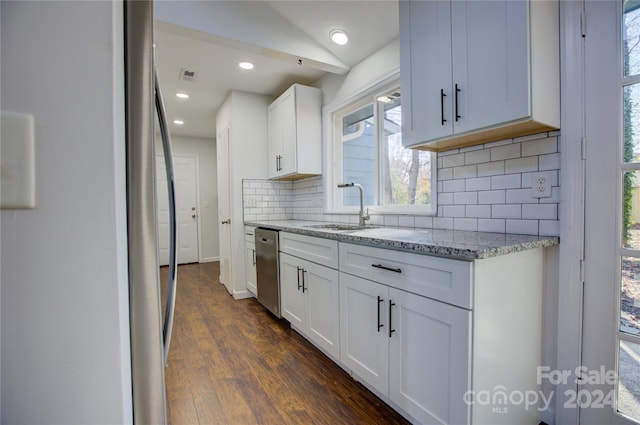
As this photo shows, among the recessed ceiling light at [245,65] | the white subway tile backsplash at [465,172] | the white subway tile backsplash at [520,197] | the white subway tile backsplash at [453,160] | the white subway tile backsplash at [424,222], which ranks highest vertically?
the recessed ceiling light at [245,65]

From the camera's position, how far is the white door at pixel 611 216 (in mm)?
1242

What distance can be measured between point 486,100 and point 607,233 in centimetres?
77

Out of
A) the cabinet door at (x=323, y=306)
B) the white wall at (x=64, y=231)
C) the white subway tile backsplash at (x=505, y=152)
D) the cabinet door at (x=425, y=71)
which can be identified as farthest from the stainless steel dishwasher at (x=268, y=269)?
the white wall at (x=64, y=231)

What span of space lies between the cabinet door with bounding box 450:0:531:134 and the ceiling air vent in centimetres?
251

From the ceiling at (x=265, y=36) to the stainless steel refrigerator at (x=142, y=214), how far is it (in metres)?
1.84

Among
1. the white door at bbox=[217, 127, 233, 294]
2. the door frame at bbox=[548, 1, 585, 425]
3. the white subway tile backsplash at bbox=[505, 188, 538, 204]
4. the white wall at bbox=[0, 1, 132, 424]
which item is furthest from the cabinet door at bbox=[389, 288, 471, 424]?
the white door at bbox=[217, 127, 233, 294]

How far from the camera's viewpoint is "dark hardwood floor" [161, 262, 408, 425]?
157 cm

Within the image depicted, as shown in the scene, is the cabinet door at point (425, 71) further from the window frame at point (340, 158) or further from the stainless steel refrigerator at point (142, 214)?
the stainless steel refrigerator at point (142, 214)

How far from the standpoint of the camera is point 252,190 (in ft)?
12.0

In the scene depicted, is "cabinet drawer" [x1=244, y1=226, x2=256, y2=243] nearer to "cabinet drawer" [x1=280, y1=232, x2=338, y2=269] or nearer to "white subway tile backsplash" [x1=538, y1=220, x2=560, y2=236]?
"cabinet drawer" [x1=280, y1=232, x2=338, y2=269]

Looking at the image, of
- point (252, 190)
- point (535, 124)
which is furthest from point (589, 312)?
point (252, 190)

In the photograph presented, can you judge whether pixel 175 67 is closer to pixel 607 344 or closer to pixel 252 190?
pixel 252 190

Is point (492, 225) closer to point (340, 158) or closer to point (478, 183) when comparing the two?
point (478, 183)

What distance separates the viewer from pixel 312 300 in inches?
87.1
